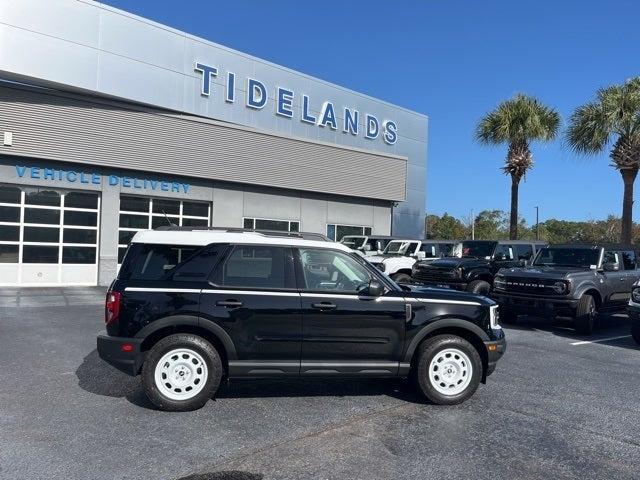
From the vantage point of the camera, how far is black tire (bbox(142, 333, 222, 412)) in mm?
5312

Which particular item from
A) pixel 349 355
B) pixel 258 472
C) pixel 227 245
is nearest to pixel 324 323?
pixel 349 355

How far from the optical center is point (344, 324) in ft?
18.3

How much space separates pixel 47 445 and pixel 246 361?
1.86 m

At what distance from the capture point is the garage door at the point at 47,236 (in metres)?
16.3

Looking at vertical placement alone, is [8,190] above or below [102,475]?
above

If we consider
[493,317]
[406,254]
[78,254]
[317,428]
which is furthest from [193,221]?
[317,428]

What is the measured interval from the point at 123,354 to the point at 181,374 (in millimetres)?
592

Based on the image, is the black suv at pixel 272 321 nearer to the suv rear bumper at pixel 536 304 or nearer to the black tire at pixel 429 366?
the black tire at pixel 429 366

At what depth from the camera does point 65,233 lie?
1727cm

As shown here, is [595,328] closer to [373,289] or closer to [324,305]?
[373,289]

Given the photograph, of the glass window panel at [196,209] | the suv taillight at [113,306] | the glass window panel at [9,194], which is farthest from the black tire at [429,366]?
the glass window panel at [196,209]

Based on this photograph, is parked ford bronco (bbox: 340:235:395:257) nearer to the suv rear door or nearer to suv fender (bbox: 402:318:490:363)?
suv fender (bbox: 402:318:490:363)

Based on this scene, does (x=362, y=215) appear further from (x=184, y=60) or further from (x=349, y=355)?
(x=349, y=355)

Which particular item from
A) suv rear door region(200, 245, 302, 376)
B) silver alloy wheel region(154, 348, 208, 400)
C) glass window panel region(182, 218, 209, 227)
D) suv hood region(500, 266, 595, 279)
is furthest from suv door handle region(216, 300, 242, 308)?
glass window panel region(182, 218, 209, 227)
